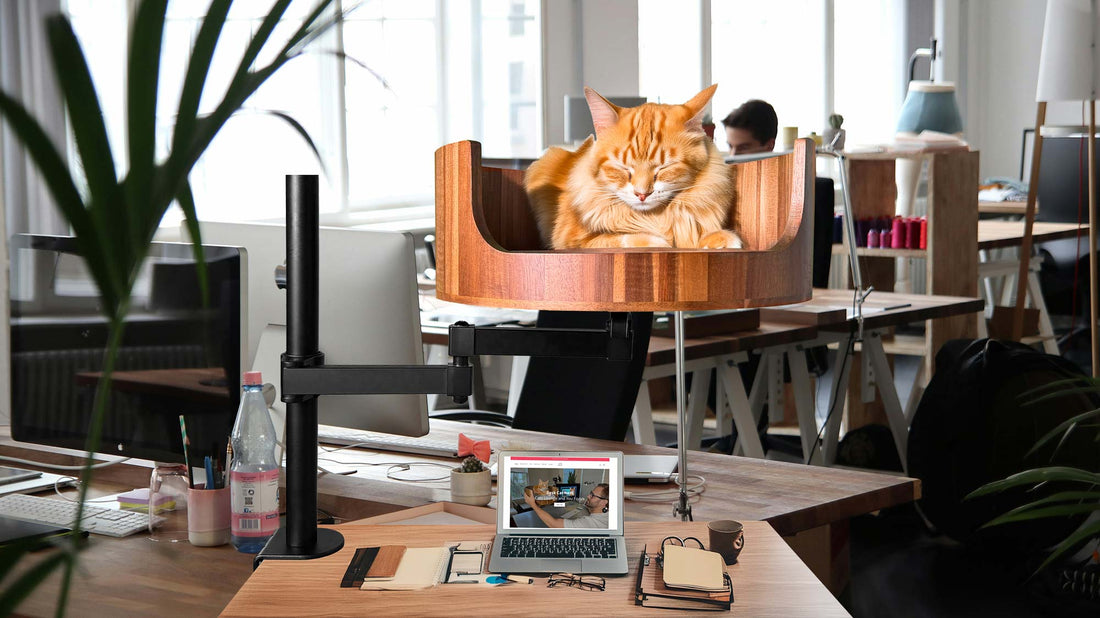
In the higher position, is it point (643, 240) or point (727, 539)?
point (643, 240)

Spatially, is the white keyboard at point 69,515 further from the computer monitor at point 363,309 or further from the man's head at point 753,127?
the man's head at point 753,127

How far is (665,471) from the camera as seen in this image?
5.76 feet

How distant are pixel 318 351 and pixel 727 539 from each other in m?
0.50

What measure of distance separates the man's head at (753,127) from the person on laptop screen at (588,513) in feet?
8.74

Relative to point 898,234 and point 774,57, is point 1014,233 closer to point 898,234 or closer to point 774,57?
point 898,234

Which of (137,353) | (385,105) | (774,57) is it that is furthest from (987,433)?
(774,57)

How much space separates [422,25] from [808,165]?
4.97 m

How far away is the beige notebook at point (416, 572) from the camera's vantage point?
114 cm

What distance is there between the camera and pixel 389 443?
6.71 feet

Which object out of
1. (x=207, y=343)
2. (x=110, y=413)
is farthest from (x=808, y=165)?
(x=110, y=413)

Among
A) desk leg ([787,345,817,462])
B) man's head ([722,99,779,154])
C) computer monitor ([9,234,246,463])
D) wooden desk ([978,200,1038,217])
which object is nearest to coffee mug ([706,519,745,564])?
computer monitor ([9,234,246,463])

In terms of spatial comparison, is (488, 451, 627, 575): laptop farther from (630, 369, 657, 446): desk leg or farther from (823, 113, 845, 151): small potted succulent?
(823, 113, 845, 151): small potted succulent

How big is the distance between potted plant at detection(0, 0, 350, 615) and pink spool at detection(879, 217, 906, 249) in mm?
4144

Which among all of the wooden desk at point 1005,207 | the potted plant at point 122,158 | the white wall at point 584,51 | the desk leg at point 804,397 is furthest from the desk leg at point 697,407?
the wooden desk at point 1005,207
